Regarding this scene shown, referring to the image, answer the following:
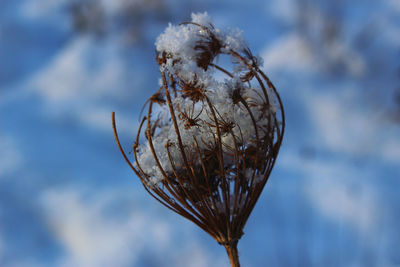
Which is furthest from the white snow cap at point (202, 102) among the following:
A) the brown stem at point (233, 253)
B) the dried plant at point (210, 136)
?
the brown stem at point (233, 253)

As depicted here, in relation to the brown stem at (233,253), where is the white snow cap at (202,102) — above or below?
above

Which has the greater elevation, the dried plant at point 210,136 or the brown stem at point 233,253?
the dried plant at point 210,136

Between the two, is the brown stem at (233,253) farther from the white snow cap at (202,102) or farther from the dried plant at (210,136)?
the white snow cap at (202,102)

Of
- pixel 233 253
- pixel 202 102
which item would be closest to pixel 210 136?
pixel 202 102

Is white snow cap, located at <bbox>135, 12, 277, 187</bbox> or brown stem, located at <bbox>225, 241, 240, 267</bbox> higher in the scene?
white snow cap, located at <bbox>135, 12, 277, 187</bbox>

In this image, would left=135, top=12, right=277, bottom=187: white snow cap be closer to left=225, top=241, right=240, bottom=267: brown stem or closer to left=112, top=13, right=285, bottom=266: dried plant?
left=112, top=13, right=285, bottom=266: dried plant

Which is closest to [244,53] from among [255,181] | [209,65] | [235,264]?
[209,65]

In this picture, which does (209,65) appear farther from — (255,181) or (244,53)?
(255,181)

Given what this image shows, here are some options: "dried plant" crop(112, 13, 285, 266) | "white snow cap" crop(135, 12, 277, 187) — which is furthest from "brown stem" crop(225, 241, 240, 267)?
"white snow cap" crop(135, 12, 277, 187)
